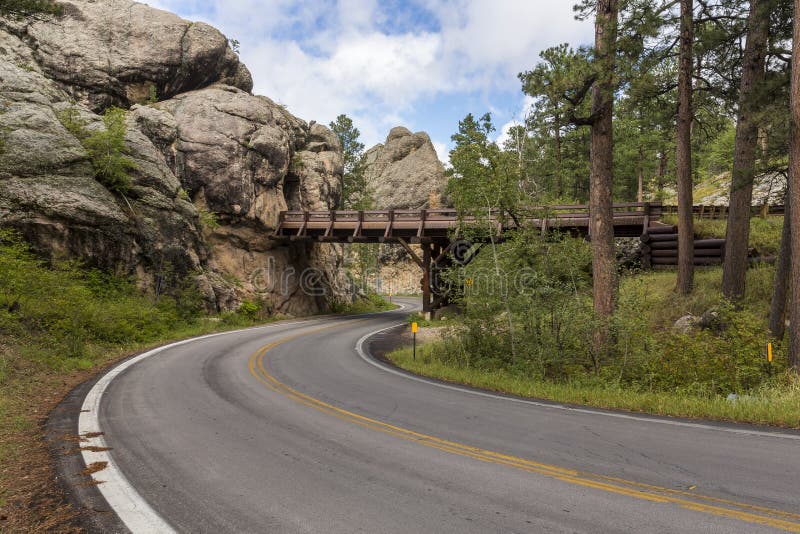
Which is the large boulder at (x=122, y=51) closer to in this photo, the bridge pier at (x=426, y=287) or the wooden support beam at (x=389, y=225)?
the wooden support beam at (x=389, y=225)

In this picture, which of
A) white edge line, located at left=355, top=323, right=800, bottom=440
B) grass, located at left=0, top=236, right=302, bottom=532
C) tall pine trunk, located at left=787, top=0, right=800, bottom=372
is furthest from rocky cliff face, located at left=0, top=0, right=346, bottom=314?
tall pine trunk, located at left=787, top=0, right=800, bottom=372

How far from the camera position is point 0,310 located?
472 inches

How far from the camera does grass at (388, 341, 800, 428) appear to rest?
7004mm

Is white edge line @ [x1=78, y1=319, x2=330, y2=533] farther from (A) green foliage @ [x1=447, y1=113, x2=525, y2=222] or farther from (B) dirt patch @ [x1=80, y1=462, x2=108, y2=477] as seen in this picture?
(A) green foliage @ [x1=447, y1=113, x2=525, y2=222]

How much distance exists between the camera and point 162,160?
24594 millimetres

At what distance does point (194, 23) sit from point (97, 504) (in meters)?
38.2

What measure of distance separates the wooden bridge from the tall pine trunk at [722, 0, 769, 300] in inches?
280

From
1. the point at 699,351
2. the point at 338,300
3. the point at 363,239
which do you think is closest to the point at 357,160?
the point at 338,300

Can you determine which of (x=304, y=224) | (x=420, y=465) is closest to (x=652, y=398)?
(x=420, y=465)

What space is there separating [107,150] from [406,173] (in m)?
43.4

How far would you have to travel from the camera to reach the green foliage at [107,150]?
19.6m

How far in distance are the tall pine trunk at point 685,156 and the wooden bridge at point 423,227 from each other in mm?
5287

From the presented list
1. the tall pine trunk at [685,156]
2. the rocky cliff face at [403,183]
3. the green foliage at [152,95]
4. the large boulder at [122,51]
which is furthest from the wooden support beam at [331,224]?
the rocky cliff face at [403,183]

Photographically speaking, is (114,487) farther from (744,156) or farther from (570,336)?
(744,156)
